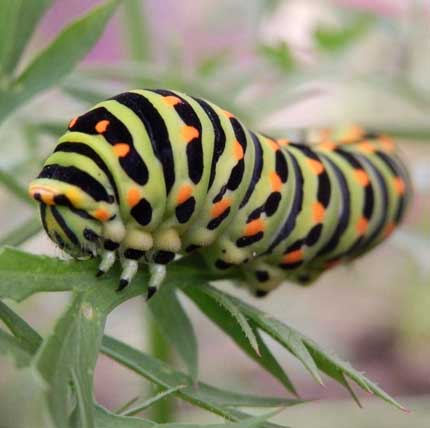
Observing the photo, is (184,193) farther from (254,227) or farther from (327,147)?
(327,147)

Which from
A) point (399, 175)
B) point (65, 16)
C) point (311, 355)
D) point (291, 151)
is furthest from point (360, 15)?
point (65, 16)

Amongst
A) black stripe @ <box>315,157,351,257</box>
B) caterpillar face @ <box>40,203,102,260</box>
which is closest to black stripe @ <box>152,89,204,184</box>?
caterpillar face @ <box>40,203,102,260</box>

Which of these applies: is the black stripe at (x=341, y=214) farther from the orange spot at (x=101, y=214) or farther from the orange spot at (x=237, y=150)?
the orange spot at (x=101, y=214)

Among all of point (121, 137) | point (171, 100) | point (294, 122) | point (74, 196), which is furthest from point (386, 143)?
point (294, 122)

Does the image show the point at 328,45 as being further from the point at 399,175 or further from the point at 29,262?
the point at 29,262

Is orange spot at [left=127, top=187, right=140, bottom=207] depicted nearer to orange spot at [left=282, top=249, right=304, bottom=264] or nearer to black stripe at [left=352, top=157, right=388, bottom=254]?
orange spot at [left=282, top=249, right=304, bottom=264]

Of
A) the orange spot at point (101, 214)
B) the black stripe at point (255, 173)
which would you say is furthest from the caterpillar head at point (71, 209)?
the black stripe at point (255, 173)
